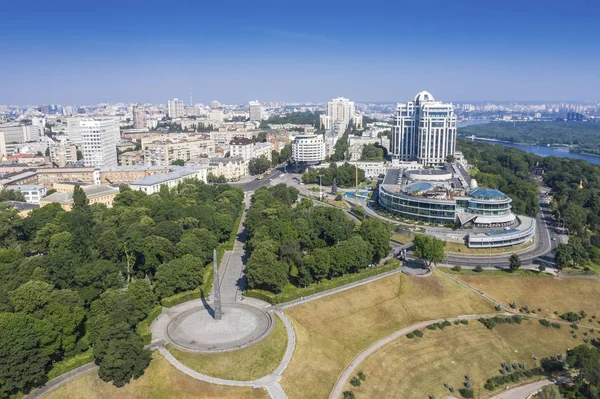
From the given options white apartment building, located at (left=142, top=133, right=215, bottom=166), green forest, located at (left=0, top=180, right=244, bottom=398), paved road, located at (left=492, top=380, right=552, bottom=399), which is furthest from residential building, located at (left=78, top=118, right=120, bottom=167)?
paved road, located at (left=492, top=380, right=552, bottom=399)

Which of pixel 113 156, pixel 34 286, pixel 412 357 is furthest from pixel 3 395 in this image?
pixel 113 156

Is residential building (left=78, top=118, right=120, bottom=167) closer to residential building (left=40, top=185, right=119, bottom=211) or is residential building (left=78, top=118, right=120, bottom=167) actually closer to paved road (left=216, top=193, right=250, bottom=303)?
residential building (left=40, top=185, right=119, bottom=211)

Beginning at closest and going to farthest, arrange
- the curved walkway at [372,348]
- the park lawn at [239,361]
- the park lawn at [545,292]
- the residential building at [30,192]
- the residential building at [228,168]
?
the park lawn at [239,361]
the curved walkway at [372,348]
the park lawn at [545,292]
the residential building at [30,192]
the residential building at [228,168]

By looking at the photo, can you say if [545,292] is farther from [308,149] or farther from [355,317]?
[308,149]

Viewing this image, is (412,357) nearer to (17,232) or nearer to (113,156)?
(17,232)

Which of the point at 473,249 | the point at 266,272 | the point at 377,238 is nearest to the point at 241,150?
the point at 377,238

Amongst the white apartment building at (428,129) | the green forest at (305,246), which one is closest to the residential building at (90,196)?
the green forest at (305,246)

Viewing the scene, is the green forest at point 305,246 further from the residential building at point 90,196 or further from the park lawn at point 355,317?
the residential building at point 90,196
